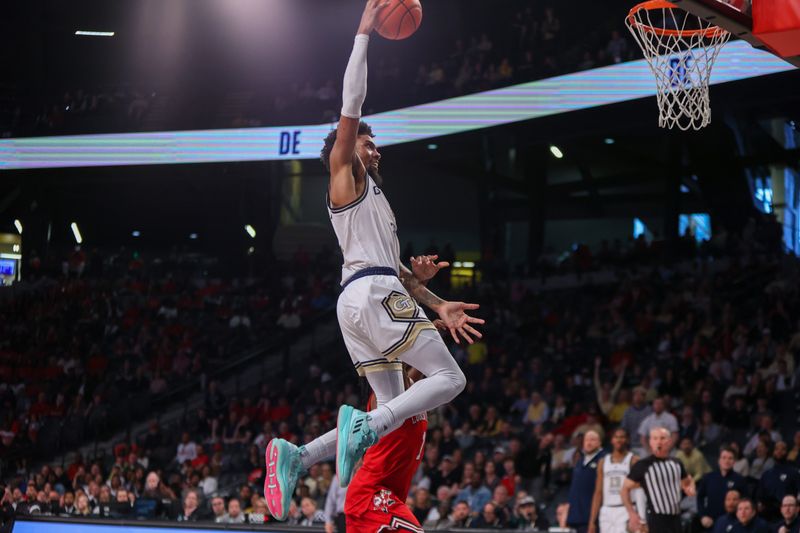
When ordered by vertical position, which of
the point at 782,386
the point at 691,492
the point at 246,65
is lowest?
the point at 691,492

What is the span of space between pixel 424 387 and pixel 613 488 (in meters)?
5.55

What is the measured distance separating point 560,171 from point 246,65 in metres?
9.27

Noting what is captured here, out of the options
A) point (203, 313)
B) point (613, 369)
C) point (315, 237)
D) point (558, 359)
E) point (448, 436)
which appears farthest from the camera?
point (315, 237)

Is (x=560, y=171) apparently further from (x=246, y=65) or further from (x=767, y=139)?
(x=246, y=65)

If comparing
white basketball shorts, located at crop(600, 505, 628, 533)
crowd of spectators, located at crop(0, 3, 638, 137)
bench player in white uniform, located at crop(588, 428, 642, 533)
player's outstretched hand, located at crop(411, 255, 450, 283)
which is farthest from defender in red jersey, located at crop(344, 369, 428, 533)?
crowd of spectators, located at crop(0, 3, 638, 137)

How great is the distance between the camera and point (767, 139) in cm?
1947

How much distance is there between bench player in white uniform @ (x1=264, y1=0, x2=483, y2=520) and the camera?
4848mm

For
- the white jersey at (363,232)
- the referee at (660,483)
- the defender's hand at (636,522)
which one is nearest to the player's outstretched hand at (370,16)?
the white jersey at (363,232)

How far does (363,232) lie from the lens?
516cm

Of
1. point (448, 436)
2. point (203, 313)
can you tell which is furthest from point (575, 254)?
point (203, 313)

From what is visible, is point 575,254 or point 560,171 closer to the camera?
point 575,254

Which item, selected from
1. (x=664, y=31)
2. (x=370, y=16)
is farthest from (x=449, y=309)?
(x=664, y=31)

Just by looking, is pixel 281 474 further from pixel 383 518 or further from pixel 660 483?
pixel 660 483

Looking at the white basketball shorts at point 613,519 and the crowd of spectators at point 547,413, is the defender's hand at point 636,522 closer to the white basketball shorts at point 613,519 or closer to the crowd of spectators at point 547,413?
the white basketball shorts at point 613,519
